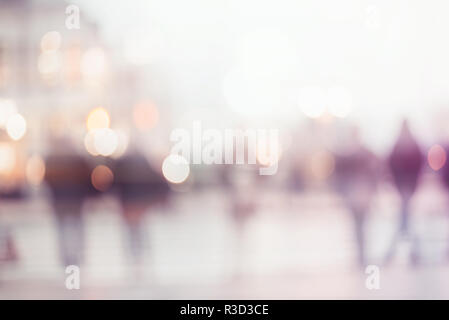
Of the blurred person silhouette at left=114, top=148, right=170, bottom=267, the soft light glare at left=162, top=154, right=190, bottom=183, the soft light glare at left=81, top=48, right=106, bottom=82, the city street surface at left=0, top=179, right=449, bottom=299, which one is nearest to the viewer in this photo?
the city street surface at left=0, top=179, right=449, bottom=299

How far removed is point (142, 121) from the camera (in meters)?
15.2

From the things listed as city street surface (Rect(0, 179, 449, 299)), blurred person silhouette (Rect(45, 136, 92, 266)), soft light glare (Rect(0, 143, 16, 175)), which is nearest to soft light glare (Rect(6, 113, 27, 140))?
soft light glare (Rect(0, 143, 16, 175))

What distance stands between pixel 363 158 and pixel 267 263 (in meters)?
1.71

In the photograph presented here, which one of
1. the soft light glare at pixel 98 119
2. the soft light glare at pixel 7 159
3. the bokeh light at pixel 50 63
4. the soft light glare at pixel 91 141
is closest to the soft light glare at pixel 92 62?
the bokeh light at pixel 50 63

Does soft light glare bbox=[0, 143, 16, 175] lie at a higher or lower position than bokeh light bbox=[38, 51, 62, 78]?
lower

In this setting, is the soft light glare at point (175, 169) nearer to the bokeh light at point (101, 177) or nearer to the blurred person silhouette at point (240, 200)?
the blurred person silhouette at point (240, 200)

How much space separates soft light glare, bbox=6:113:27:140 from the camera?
1094 centimetres

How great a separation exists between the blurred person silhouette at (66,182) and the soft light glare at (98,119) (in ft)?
16.2

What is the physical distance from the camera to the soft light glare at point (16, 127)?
1094 centimetres

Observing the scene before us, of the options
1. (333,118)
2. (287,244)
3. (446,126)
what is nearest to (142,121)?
(333,118)

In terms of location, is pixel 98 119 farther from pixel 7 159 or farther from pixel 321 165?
pixel 321 165

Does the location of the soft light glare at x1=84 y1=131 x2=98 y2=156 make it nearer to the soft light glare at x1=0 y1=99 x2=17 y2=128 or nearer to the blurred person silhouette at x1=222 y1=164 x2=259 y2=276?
the soft light glare at x1=0 y1=99 x2=17 y2=128

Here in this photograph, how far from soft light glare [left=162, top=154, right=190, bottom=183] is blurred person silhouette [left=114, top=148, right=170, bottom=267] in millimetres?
1359
